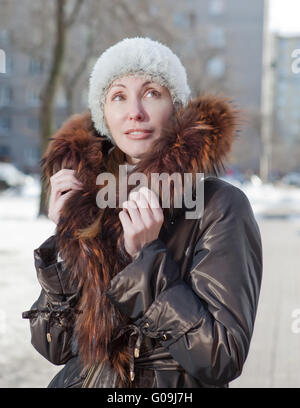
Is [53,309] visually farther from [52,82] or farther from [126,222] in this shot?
[52,82]

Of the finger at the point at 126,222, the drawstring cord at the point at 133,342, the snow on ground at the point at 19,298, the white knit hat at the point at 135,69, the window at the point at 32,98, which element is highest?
the window at the point at 32,98

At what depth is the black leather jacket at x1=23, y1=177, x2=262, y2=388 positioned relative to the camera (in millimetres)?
1611

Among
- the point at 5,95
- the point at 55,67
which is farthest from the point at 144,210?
the point at 5,95

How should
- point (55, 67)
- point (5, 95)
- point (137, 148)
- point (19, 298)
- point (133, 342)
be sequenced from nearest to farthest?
point (133, 342) → point (137, 148) → point (19, 298) → point (55, 67) → point (5, 95)

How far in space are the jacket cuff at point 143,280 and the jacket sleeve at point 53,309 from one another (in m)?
0.25

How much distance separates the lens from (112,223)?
1849 mm

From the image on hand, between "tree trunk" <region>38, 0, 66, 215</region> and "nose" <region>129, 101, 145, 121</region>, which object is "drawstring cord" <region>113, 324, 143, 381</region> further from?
"tree trunk" <region>38, 0, 66, 215</region>

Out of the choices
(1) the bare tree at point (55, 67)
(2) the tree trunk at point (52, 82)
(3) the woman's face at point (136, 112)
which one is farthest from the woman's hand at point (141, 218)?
(2) the tree trunk at point (52, 82)

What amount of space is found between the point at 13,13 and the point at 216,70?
39.6 metres

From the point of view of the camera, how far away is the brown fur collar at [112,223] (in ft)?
5.80

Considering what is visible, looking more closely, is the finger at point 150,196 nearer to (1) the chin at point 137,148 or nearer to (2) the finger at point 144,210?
(2) the finger at point 144,210

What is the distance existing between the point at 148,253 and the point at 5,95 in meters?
53.9

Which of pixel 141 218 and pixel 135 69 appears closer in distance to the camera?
pixel 141 218
